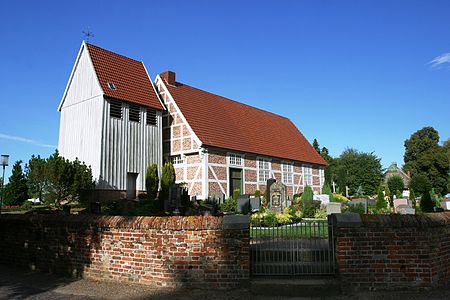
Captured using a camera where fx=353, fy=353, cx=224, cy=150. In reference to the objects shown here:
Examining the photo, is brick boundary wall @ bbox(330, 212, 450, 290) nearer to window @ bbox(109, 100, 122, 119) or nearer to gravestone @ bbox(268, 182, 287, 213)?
gravestone @ bbox(268, 182, 287, 213)

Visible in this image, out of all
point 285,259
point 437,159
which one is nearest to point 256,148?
point 285,259

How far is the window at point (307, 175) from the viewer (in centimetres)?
3194

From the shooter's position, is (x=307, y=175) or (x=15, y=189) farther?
(x=15, y=189)

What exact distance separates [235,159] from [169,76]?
800 cm

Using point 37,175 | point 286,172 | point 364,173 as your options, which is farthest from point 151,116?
point 364,173

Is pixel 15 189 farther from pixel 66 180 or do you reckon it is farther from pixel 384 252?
pixel 384 252

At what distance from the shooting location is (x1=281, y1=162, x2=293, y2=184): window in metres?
29.1

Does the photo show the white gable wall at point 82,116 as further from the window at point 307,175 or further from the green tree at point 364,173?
the green tree at point 364,173

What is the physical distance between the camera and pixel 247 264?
6387mm

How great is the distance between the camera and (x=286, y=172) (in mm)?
29500

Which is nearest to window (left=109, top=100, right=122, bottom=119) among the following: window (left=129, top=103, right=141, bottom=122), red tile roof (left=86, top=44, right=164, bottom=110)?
red tile roof (left=86, top=44, right=164, bottom=110)

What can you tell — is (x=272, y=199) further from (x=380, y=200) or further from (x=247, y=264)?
(x=247, y=264)

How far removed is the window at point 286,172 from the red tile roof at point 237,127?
0.74m

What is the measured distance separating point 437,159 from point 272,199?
38.9 m
